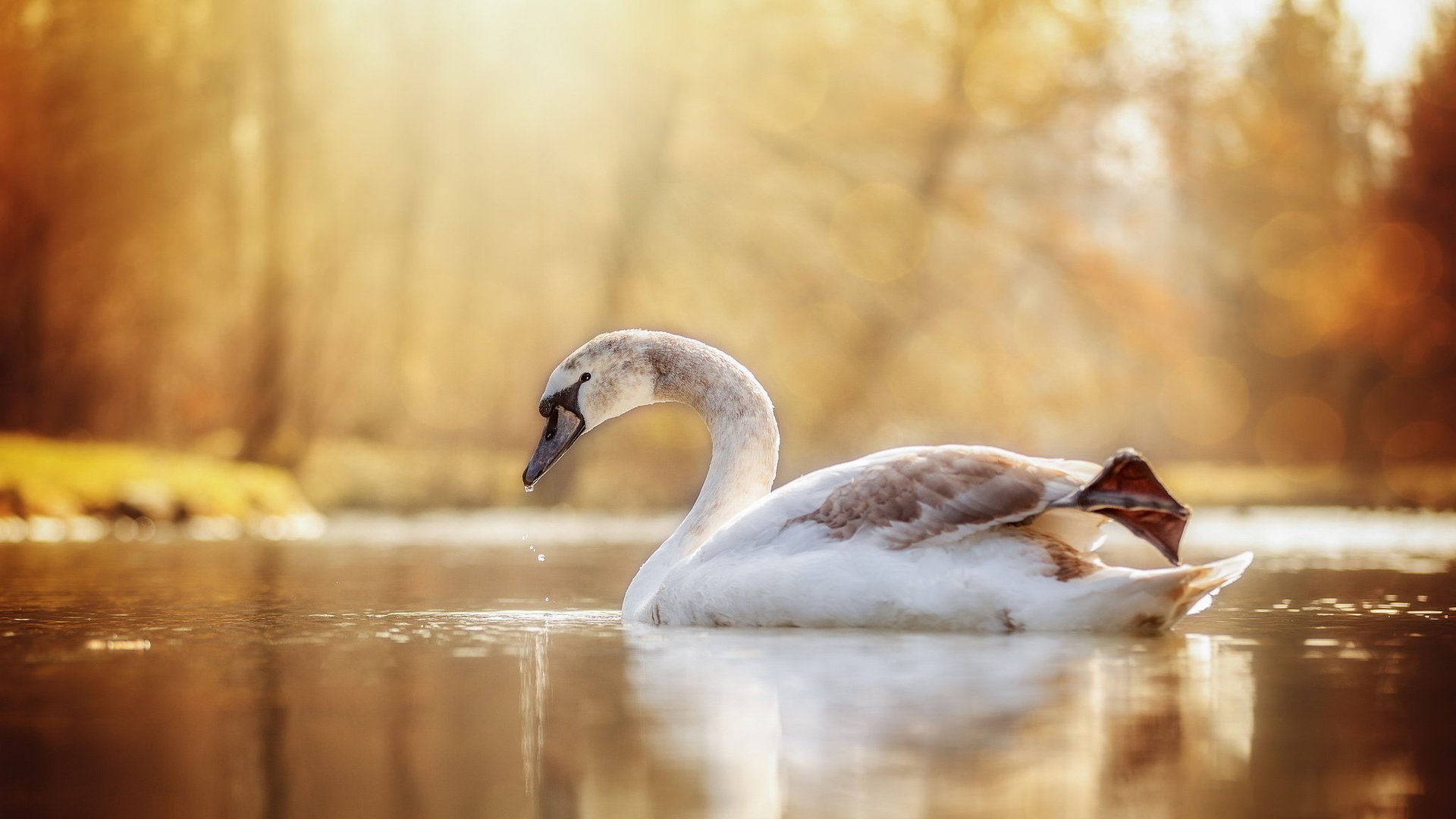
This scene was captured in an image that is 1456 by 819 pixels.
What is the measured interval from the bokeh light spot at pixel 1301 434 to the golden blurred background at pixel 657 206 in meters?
1.27

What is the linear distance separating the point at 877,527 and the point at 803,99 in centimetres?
1578

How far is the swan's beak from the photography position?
729cm

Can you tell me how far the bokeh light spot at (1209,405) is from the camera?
2498 cm

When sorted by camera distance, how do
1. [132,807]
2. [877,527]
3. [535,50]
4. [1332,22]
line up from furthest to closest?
[1332,22]
[535,50]
[877,527]
[132,807]

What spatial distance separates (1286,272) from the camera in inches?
950

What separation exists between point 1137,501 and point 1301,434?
20.9 metres

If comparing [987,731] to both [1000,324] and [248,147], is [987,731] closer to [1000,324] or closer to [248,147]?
[1000,324]

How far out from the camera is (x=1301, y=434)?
2505 cm

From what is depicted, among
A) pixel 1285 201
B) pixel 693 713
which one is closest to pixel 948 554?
pixel 693 713

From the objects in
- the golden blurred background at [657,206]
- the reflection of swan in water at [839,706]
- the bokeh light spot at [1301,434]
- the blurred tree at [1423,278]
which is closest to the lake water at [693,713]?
the reflection of swan in water at [839,706]

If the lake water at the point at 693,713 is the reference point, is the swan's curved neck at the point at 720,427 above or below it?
above

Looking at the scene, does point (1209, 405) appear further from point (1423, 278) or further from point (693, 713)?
point (693, 713)

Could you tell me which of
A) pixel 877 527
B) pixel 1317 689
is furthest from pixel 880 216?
pixel 1317 689

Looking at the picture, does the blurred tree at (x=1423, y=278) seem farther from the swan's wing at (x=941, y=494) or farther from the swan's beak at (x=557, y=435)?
the swan's wing at (x=941, y=494)
